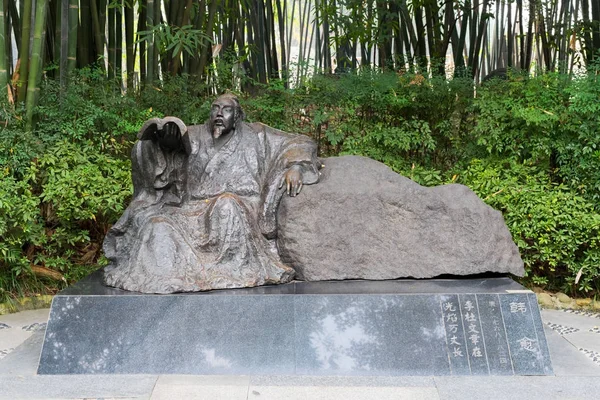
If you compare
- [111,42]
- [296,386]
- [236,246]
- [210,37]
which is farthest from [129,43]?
[296,386]

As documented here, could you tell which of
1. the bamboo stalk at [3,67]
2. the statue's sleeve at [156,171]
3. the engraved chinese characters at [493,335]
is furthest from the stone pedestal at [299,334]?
the bamboo stalk at [3,67]

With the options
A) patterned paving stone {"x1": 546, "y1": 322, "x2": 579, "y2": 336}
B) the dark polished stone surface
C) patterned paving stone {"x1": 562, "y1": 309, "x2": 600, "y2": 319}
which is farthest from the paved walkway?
Answer: patterned paving stone {"x1": 562, "y1": 309, "x2": 600, "y2": 319}

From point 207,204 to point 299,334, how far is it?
1.03 m

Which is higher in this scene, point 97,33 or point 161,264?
point 97,33

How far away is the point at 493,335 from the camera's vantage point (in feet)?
13.7

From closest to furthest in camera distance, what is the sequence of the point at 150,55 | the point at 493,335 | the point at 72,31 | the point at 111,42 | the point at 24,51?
the point at 493,335 → the point at 24,51 → the point at 72,31 → the point at 150,55 → the point at 111,42

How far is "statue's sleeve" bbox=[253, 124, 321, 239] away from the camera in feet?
15.5

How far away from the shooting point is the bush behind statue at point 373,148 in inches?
226

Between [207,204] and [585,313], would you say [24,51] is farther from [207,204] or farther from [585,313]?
[585,313]

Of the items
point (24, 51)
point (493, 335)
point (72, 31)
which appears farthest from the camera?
point (72, 31)

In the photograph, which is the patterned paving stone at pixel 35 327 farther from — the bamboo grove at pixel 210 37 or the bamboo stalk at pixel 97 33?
the bamboo stalk at pixel 97 33

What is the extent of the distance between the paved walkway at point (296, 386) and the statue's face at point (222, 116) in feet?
5.23

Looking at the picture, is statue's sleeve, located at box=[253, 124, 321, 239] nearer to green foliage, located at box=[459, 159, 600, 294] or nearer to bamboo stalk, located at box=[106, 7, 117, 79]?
green foliage, located at box=[459, 159, 600, 294]

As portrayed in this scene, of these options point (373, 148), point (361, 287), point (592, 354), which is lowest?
point (592, 354)
